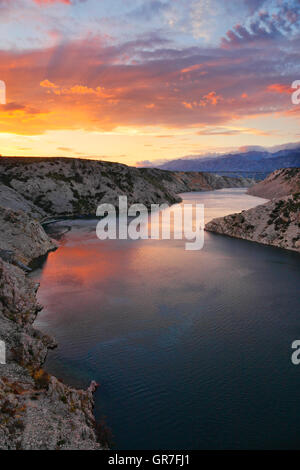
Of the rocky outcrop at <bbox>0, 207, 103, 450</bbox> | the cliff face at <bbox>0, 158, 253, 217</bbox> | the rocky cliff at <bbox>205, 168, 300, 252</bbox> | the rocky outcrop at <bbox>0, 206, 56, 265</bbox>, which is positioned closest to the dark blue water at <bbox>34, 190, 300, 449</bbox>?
the rocky outcrop at <bbox>0, 207, 103, 450</bbox>

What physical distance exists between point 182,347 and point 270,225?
205 ft

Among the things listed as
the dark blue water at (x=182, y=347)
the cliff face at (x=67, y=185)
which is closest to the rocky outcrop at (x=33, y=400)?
the dark blue water at (x=182, y=347)

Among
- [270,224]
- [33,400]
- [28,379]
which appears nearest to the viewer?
[33,400]

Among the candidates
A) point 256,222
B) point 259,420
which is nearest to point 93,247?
point 256,222

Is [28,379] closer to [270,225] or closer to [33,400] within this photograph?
[33,400]

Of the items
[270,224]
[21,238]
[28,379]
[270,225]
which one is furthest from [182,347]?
[270,224]

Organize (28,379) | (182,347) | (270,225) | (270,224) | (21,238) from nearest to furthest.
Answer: (28,379)
(182,347)
(21,238)
(270,225)
(270,224)

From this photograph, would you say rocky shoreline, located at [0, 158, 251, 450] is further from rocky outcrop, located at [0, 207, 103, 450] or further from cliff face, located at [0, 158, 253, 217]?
cliff face, located at [0, 158, 253, 217]

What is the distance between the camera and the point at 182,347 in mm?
31750

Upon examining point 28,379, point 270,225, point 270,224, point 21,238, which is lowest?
point 28,379

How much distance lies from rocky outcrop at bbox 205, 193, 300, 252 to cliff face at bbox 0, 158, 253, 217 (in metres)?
68.2

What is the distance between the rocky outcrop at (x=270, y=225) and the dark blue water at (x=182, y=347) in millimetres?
17688
